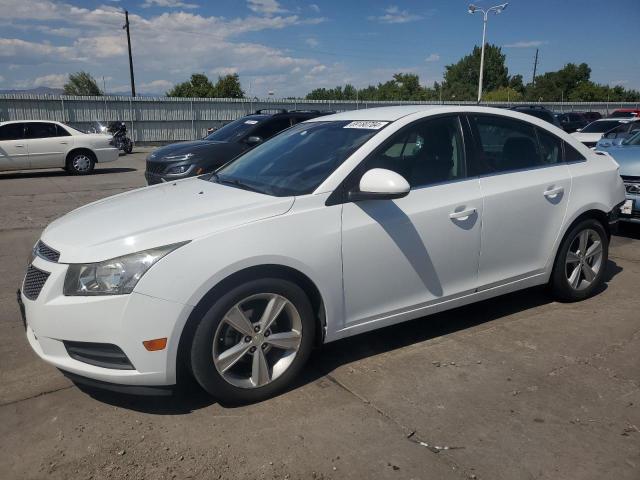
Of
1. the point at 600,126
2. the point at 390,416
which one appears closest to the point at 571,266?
the point at 390,416

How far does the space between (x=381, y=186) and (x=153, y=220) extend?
51.5 inches

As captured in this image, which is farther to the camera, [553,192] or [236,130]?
[236,130]

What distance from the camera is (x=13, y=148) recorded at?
14383 mm

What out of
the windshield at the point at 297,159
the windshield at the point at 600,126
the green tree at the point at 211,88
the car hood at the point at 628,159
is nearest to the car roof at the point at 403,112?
the windshield at the point at 297,159

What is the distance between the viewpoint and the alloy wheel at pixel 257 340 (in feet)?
9.84

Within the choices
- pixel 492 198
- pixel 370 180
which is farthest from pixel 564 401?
pixel 370 180

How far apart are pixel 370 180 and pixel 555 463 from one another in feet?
5.74

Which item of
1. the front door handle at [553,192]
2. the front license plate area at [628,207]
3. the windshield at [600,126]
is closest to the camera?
the front door handle at [553,192]

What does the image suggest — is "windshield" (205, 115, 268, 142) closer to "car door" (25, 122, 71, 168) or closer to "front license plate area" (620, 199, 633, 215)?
"front license plate area" (620, 199, 633, 215)

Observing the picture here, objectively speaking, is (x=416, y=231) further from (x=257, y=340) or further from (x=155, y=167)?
(x=155, y=167)

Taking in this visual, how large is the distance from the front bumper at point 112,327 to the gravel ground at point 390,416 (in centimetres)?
33

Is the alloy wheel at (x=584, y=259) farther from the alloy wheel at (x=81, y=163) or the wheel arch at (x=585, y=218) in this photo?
the alloy wheel at (x=81, y=163)

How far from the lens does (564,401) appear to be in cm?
317

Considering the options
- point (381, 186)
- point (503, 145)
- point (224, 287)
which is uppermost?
point (503, 145)
